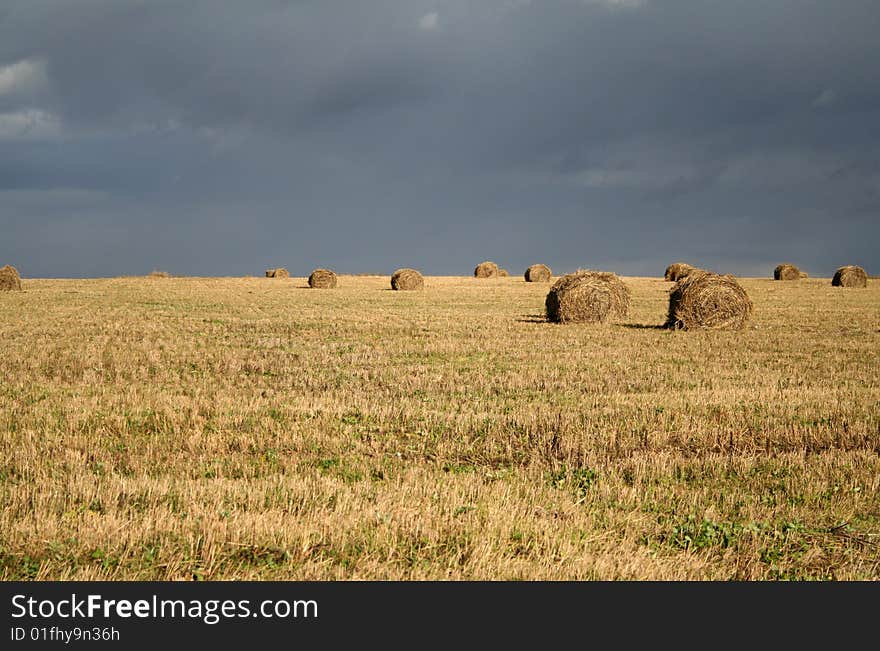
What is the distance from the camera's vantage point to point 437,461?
820 centimetres

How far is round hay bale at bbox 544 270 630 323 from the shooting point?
26500 mm

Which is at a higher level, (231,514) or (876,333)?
(876,333)

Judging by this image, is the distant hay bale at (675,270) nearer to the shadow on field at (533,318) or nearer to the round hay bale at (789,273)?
the round hay bale at (789,273)

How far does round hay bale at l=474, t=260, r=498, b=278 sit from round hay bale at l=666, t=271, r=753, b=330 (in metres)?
47.8

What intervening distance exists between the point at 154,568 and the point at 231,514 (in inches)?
39.5

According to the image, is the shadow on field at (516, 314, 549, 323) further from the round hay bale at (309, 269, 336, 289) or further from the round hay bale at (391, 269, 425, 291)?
the round hay bale at (309, 269, 336, 289)

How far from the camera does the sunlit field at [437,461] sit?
5238 mm

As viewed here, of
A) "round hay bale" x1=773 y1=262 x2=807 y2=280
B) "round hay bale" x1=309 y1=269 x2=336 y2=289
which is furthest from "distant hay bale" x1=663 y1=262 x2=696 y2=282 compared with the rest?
"round hay bale" x1=309 y1=269 x2=336 y2=289

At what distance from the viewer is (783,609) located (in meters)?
4.31

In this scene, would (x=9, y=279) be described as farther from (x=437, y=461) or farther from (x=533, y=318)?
(x=437, y=461)

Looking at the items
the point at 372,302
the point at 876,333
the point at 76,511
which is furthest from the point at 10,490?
the point at 372,302

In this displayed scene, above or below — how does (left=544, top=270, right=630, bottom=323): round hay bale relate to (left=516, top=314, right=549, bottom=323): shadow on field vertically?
above

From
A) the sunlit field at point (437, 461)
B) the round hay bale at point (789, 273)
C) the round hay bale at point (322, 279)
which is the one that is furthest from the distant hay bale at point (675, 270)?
the sunlit field at point (437, 461)

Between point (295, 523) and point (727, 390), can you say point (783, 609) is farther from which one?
point (727, 390)
